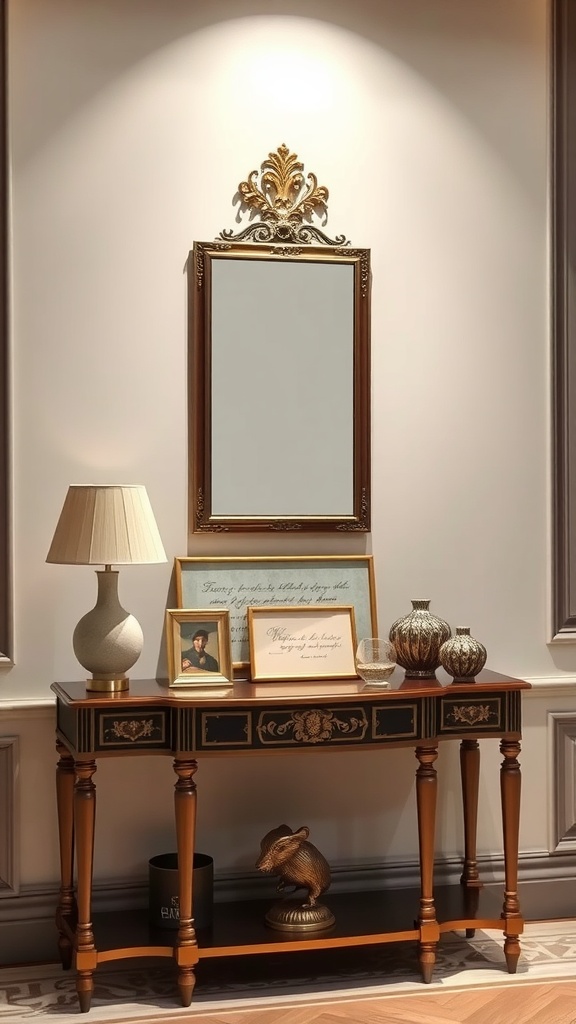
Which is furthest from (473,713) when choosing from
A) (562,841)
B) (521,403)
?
(521,403)

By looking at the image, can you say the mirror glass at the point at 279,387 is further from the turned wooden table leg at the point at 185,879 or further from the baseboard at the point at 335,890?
the baseboard at the point at 335,890

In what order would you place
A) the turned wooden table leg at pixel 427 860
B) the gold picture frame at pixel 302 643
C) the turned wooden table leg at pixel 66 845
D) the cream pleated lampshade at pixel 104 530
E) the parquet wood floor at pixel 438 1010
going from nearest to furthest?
1. the parquet wood floor at pixel 438 1010
2. the cream pleated lampshade at pixel 104 530
3. the turned wooden table leg at pixel 427 860
4. the turned wooden table leg at pixel 66 845
5. the gold picture frame at pixel 302 643

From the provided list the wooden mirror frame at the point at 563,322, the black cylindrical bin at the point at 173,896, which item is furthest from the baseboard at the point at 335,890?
the wooden mirror frame at the point at 563,322

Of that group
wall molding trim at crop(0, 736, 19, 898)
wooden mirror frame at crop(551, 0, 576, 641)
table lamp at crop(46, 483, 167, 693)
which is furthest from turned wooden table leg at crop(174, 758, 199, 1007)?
wooden mirror frame at crop(551, 0, 576, 641)

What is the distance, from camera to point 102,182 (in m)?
3.59

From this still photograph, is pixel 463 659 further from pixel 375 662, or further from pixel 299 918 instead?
pixel 299 918

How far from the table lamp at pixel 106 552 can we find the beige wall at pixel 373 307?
12.5 inches

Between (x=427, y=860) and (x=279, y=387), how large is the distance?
1.50m

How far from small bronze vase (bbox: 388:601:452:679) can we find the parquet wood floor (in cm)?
89

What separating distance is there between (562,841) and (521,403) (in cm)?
148

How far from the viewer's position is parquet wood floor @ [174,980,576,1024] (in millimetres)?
3039

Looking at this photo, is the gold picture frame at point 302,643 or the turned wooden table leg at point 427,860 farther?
the gold picture frame at point 302,643

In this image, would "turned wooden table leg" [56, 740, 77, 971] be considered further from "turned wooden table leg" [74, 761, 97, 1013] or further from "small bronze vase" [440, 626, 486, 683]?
"small bronze vase" [440, 626, 486, 683]

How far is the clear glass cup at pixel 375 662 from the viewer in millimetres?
3369
